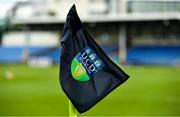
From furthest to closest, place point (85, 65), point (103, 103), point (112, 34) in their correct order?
point (112, 34) < point (103, 103) < point (85, 65)

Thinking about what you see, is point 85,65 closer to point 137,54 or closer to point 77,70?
point 77,70

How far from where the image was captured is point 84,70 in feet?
12.3

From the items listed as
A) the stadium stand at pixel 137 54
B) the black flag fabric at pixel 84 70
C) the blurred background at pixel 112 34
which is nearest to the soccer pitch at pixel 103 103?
the black flag fabric at pixel 84 70

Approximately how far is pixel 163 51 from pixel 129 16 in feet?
13.8

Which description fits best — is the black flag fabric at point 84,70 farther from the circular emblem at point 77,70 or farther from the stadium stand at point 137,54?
the stadium stand at point 137,54

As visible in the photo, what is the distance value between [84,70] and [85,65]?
1.6 inches

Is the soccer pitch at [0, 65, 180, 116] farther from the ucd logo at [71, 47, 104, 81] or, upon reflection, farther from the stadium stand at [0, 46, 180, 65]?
the stadium stand at [0, 46, 180, 65]

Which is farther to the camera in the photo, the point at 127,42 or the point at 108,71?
the point at 127,42


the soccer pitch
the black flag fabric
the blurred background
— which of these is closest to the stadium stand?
the blurred background

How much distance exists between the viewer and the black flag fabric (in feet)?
12.3

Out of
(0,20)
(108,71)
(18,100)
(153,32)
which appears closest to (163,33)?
(153,32)

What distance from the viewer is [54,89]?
17.3 metres

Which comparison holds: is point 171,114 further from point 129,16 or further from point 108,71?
point 129,16

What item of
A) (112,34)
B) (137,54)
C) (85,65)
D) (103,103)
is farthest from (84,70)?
(112,34)
